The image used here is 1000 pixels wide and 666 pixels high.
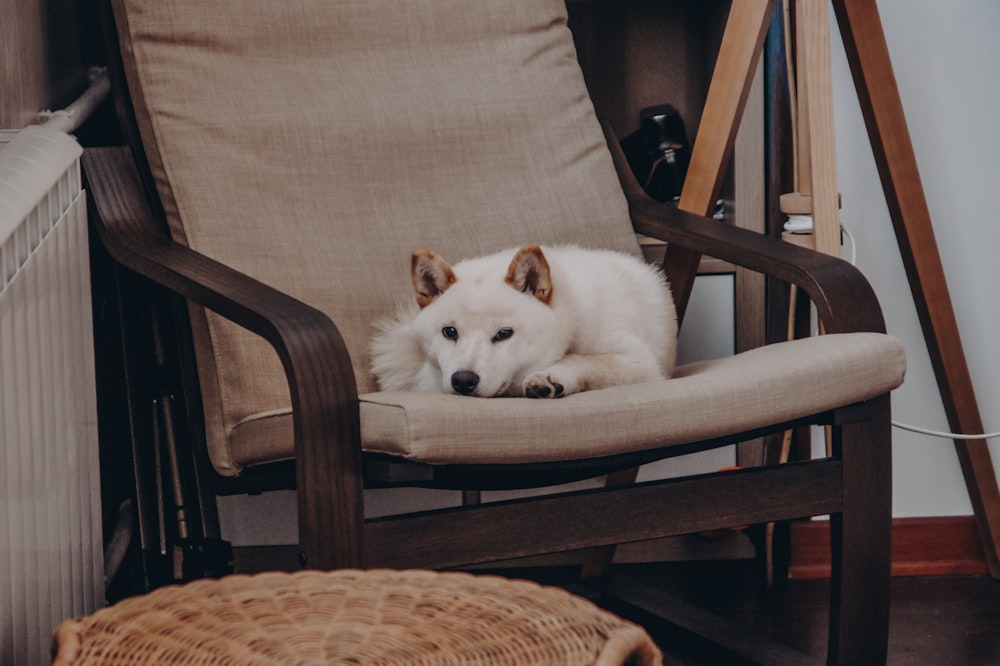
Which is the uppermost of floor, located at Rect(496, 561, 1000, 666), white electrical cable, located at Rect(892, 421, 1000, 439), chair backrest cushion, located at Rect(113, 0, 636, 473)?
chair backrest cushion, located at Rect(113, 0, 636, 473)

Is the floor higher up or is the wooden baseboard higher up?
the wooden baseboard

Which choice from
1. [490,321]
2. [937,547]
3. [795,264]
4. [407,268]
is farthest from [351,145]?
[937,547]

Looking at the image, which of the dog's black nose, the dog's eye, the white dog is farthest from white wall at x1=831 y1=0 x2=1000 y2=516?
the dog's black nose

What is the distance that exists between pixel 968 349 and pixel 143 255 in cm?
156

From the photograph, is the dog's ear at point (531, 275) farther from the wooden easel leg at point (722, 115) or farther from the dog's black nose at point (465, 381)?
the wooden easel leg at point (722, 115)

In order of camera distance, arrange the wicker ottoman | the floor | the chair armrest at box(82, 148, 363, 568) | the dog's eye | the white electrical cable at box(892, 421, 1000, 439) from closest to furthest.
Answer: the wicker ottoman < the chair armrest at box(82, 148, 363, 568) < the dog's eye < the floor < the white electrical cable at box(892, 421, 1000, 439)

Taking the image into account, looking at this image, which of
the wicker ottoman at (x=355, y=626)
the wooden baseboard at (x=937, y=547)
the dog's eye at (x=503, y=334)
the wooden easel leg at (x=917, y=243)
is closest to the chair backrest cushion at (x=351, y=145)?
the dog's eye at (x=503, y=334)

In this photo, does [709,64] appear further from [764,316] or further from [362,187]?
[362,187]

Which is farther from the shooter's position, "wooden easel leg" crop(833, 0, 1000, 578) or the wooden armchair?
"wooden easel leg" crop(833, 0, 1000, 578)

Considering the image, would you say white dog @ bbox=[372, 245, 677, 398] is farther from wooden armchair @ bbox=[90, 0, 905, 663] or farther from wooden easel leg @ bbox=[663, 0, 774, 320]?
wooden easel leg @ bbox=[663, 0, 774, 320]

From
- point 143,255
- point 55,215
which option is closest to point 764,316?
point 143,255

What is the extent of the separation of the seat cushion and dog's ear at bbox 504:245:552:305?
0.81 ft

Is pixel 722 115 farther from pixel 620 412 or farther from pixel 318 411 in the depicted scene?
pixel 318 411

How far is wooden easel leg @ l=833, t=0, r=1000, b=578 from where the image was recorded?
1.79 metres
